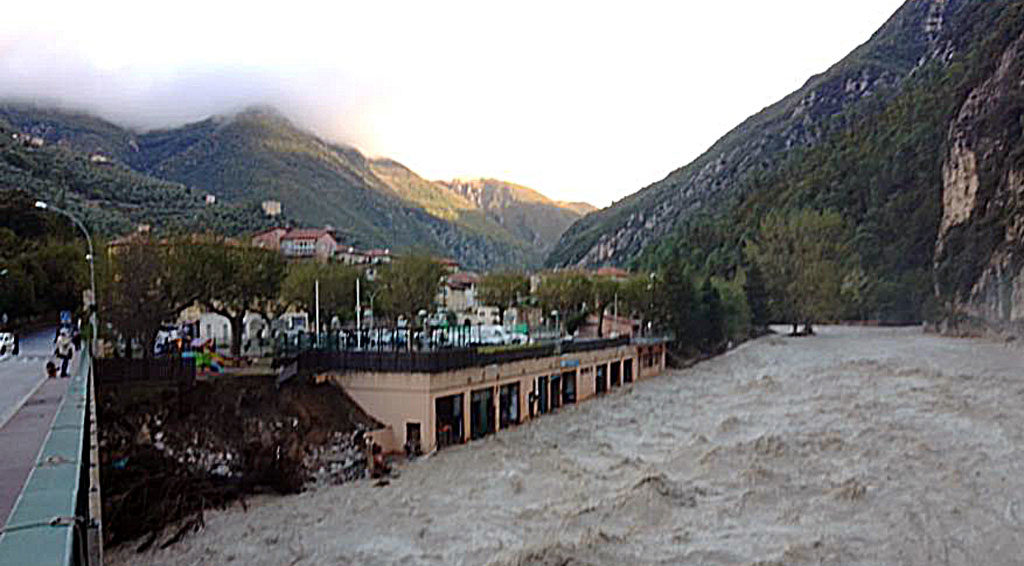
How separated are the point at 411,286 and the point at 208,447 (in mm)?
26018

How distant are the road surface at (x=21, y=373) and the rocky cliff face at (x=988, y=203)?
227 ft

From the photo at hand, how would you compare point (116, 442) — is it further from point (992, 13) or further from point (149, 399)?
point (992, 13)

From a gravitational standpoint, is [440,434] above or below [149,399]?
below

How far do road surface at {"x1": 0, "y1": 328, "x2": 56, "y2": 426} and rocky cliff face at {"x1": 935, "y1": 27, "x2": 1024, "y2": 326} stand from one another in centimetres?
6911

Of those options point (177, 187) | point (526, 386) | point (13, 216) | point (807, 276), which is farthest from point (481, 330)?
point (177, 187)

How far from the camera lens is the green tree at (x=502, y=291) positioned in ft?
217

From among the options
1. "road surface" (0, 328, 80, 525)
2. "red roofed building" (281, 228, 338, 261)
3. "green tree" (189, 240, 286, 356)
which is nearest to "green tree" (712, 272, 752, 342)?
"red roofed building" (281, 228, 338, 261)

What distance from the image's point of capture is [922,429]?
1252 inches

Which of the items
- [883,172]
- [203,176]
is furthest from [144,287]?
[203,176]

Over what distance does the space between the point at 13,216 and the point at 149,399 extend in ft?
143

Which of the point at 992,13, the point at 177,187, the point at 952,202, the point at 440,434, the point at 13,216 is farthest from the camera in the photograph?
the point at 992,13

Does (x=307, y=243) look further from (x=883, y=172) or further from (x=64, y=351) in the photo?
(x=883, y=172)

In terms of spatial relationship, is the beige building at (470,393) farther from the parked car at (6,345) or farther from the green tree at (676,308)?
the green tree at (676,308)

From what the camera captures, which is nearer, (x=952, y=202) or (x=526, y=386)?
(x=526, y=386)
